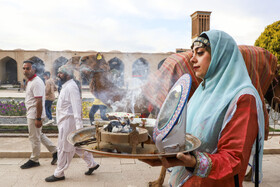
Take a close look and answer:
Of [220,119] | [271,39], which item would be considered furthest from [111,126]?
[271,39]

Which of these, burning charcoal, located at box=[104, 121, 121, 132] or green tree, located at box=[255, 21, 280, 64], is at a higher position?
green tree, located at box=[255, 21, 280, 64]

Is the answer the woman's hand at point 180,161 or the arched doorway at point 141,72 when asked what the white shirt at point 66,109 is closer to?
the arched doorway at point 141,72

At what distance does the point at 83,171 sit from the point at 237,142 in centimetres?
375

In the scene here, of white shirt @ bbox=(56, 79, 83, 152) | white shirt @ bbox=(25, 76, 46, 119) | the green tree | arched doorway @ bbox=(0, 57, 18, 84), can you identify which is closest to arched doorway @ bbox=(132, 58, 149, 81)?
white shirt @ bbox=(56, 79, 83, 152)

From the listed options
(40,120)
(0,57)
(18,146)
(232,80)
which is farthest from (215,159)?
(0,57)

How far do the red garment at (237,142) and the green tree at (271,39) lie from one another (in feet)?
65.9

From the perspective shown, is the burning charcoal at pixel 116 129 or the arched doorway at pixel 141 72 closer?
the burning charcoal at pixel 116 129

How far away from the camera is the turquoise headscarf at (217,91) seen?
52.2 inches

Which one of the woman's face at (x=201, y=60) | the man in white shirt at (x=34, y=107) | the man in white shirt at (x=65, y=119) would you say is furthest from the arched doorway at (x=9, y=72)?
the woman's face at (x=201, y=60)

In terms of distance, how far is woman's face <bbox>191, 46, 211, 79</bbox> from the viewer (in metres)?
1.48

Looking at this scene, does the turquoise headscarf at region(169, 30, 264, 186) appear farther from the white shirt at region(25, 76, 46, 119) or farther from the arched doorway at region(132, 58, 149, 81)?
the white shirt at region(25, 76, 46, 119)

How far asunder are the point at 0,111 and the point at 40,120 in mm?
6367

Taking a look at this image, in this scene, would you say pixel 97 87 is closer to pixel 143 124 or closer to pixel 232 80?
pixel 143 124

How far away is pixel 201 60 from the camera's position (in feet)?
4.88
